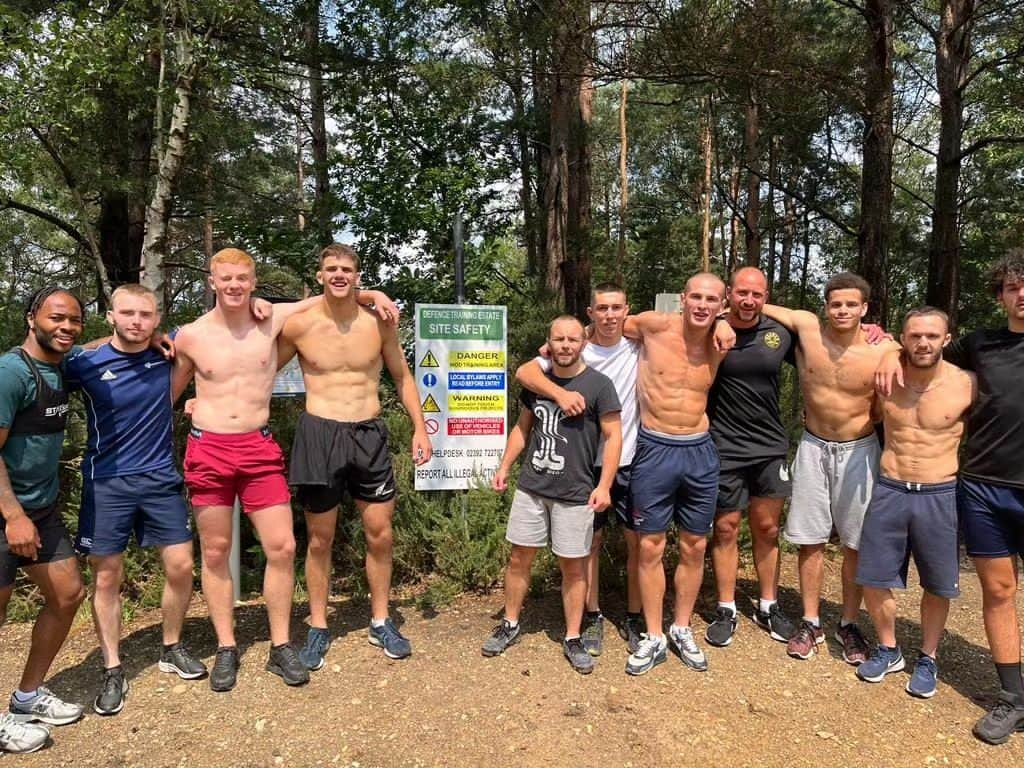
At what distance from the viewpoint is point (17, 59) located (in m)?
5.66

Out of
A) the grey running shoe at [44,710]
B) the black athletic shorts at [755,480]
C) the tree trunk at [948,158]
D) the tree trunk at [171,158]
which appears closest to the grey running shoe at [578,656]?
the black athletic shorts at [755,480]

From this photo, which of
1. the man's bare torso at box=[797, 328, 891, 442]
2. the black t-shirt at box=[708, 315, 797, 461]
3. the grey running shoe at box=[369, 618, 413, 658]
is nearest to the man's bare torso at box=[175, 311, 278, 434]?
the grey running shoe at box=[369, 618, 413, 658]

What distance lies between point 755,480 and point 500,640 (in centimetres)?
177

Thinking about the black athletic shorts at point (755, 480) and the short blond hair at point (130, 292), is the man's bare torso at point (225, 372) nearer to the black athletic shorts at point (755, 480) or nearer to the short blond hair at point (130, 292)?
the short blond hair at point (130, 292)

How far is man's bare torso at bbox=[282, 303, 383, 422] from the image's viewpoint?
3822mm

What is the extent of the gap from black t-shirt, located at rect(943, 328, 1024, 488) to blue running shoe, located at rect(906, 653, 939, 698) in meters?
1.04

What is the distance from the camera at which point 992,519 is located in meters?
3.41

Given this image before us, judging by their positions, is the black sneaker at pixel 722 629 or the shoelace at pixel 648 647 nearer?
the shoelace at pixel 648 647

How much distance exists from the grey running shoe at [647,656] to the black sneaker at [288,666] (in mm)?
1761

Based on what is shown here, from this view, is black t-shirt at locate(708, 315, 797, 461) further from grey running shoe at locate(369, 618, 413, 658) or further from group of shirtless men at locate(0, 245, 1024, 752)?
grey running shoe at locate(369, 618, 413, 658)

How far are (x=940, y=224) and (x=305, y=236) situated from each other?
7247 millimetres

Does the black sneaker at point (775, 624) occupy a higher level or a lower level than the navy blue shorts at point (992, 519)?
lower

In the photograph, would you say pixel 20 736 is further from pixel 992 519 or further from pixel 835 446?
pixel 992 519

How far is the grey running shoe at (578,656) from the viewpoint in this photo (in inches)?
149
